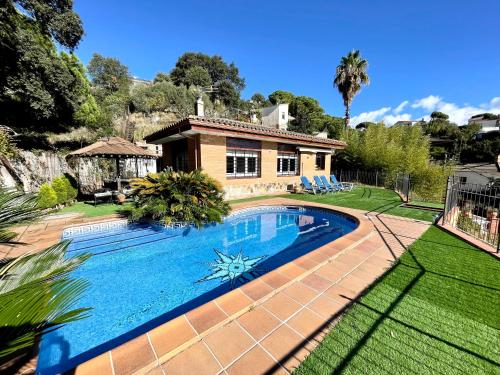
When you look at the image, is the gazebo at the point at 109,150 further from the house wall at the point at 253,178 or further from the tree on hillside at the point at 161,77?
the tree on hillside at the point at 161,77

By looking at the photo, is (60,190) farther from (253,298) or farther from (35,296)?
(35,296)

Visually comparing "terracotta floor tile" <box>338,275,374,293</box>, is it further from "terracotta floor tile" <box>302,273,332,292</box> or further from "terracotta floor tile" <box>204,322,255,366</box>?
"terracotta floor tile" <box>204,322,255,366</box>

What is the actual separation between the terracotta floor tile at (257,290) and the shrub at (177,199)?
445 centimetres

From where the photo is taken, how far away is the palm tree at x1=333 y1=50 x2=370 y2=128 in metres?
23.0

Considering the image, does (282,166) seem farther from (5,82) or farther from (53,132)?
(53,132)

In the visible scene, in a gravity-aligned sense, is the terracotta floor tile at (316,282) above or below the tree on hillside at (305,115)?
below

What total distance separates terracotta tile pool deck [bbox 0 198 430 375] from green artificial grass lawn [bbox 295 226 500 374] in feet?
0.71

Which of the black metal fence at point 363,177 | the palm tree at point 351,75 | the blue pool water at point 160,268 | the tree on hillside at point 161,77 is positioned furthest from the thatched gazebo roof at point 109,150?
the tree on hillside at point 161,77

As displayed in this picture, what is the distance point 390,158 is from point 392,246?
1503 cm

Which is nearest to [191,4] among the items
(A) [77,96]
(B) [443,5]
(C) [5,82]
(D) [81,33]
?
(D) [81,33]

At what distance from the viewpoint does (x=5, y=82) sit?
12.2m

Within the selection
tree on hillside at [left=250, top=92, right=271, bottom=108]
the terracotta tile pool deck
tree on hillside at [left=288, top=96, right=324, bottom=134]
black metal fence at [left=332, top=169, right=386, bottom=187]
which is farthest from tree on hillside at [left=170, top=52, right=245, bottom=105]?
the terracotta tile pool deck

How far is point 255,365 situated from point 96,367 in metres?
1.62

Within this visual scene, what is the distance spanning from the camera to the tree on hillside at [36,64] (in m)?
12.0
